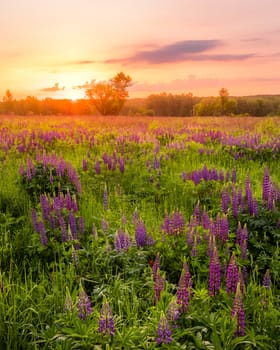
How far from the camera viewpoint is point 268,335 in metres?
2.83

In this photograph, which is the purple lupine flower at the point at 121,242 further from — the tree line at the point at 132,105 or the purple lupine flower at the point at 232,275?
the tree line at the point at 132,105

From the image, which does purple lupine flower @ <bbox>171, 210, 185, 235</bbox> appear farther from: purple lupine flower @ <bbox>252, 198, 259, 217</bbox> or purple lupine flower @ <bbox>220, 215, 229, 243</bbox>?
purple lupine flower @ <bbox>252, 198, 259, 217</bbox>

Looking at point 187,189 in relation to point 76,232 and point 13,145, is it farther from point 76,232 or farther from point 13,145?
point 13,145

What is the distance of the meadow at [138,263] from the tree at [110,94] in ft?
165

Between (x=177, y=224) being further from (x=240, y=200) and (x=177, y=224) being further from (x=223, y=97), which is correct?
(x=223, y=97)

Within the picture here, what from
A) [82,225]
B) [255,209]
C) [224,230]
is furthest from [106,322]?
[255,209]

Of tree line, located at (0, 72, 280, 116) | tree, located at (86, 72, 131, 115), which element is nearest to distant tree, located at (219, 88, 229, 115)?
tree line, located at (0, 72, 280, 116)

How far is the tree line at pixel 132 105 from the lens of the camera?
57969 millimetres

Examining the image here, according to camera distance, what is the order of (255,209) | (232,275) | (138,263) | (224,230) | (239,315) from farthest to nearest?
(255,209)
(224,230)
(138,263)
(232,275)
(239,315)

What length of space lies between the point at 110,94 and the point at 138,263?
2186 inches

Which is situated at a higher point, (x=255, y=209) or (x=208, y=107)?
(x=208, y=107)

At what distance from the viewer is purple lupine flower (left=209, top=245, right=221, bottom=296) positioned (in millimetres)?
2879

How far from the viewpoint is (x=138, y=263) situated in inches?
152

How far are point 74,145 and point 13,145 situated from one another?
1740 millimetres
